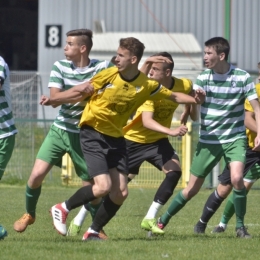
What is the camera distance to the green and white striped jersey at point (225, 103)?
8.53 metres

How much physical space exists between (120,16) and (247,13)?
192 inches

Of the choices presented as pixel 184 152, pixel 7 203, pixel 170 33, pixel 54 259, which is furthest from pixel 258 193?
pixel 170 33

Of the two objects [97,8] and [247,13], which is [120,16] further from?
[247,13]

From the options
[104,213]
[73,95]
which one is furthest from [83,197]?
[73,95]

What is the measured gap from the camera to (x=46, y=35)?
3297 cm

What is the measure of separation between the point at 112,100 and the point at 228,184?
6.76 ft

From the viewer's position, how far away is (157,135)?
916cm

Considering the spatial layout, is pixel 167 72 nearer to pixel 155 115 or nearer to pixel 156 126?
pixel 155 115

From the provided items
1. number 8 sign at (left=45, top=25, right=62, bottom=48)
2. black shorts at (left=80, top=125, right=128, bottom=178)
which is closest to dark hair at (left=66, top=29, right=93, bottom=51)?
black shorts at (left=80, top=125, right=128, bottom=178)

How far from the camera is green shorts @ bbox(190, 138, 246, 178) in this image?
8.45 m

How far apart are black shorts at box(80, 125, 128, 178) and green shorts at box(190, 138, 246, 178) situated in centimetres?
113

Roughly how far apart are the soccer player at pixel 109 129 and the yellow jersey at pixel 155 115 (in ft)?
3.23

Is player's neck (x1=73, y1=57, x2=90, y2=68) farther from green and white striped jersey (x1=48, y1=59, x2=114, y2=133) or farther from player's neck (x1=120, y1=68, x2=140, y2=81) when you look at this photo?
player's neck (x1=120, y1=68, x2=140, y2=81)

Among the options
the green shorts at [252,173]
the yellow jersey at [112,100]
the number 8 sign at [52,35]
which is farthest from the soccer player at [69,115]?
the number 8 sign at [52,35]
